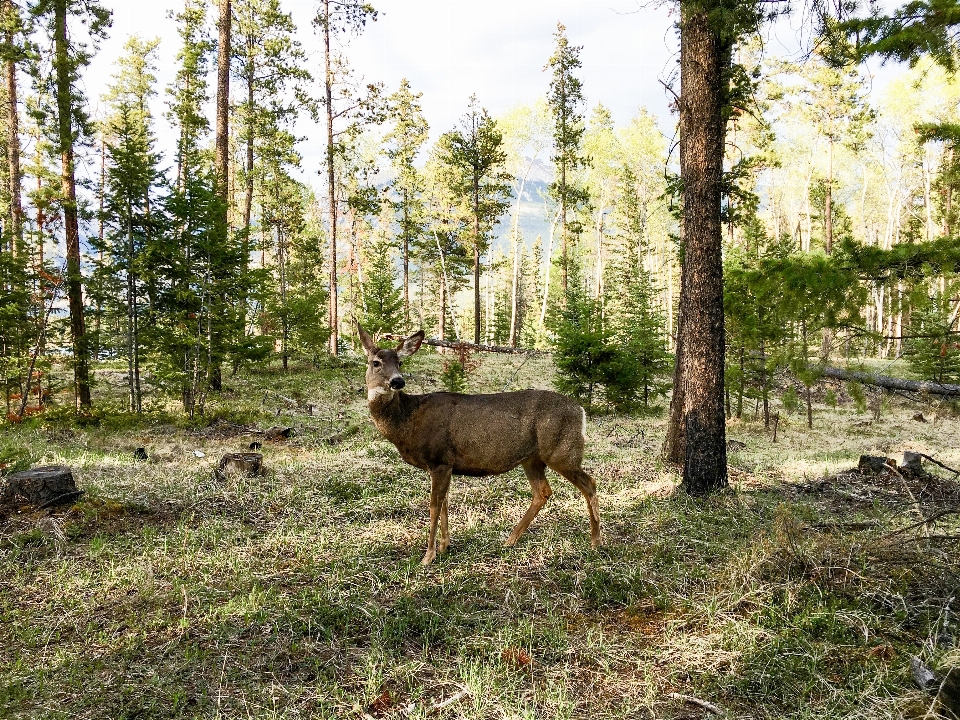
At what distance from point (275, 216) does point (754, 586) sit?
111 ft

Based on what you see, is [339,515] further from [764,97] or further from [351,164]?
[764,97]

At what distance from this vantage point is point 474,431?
585cm

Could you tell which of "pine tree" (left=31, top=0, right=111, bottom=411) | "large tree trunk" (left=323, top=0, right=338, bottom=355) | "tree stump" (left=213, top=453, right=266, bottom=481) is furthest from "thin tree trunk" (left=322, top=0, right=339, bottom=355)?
"tree stump" (left=213, top=453, right=266, bottom=481)

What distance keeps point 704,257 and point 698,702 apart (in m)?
5.64

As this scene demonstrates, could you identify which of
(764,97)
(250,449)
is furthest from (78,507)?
(764,97)

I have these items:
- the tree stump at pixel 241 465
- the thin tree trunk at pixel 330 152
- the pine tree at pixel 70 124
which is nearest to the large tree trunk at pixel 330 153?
the thin tree trunk at pixel 330 152

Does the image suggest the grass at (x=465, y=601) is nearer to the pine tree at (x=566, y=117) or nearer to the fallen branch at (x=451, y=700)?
the fallen branch at (x=451, y=700)

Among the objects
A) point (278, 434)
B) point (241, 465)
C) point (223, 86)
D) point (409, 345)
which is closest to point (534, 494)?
point (409, 345)

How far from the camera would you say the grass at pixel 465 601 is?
11.4 feet

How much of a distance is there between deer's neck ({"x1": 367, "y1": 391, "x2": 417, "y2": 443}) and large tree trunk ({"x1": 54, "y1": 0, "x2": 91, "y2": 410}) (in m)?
10.6

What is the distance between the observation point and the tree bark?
7.36 metres

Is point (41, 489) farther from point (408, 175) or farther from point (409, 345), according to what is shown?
point (408, 175)

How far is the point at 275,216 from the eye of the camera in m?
32.9

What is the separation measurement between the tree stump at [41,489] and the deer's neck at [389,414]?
414 cm
